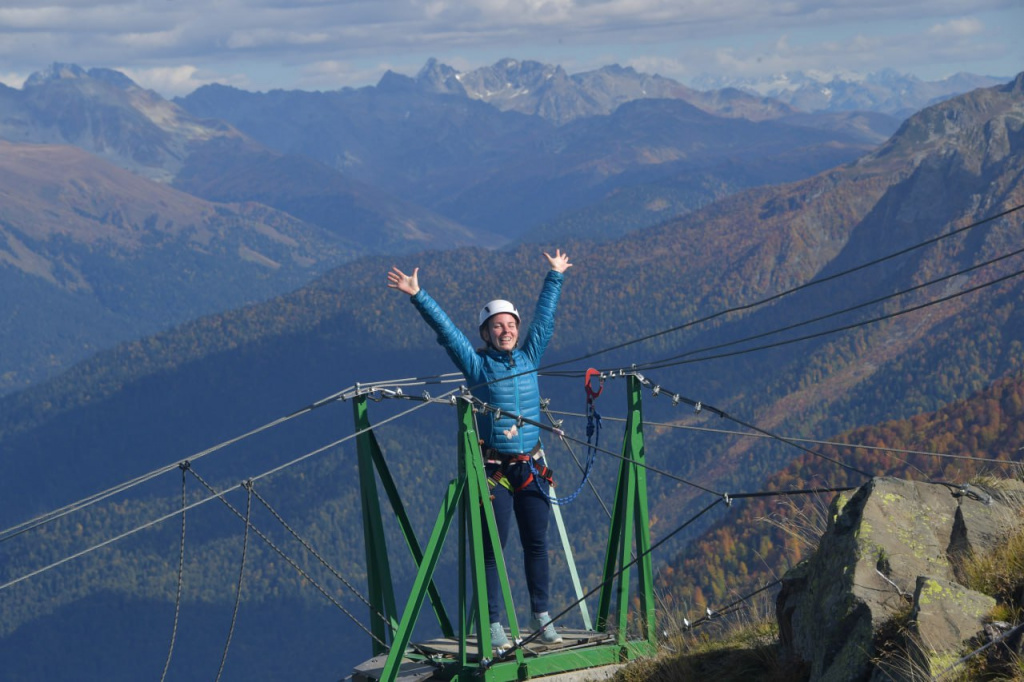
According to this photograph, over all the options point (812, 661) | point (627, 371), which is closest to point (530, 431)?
point (627, 371)

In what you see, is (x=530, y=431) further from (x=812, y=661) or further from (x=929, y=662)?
(x=929, y=662)

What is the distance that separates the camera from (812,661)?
1047 cm

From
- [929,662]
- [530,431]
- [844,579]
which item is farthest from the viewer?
[530,431]

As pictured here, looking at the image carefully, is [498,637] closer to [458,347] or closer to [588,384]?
[588,384]

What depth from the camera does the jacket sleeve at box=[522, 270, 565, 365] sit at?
49.1ft

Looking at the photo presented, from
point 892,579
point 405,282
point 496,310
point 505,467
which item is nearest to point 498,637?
point 505,467

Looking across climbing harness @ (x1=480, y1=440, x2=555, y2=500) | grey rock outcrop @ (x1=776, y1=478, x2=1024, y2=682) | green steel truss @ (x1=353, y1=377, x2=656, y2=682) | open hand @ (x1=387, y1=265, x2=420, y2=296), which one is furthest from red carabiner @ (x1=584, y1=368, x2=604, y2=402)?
grey rock outcrop @ (x1=776, y1=478, x2=1024, y2=682)

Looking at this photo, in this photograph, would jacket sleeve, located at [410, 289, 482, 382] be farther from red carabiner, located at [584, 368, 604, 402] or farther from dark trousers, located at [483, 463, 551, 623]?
red carabiner, located at [584, 368, 604, 402]

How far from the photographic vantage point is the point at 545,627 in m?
14.0

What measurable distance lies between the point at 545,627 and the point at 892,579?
4829mm

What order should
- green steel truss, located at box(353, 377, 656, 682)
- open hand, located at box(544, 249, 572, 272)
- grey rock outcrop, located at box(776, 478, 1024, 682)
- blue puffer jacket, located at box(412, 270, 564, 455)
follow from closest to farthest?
1. grey rock outcrop, located at box(776, 478, 1024, 682)
2. green steel truss, located at box(353, 377, 656, 682)
3. blue puffer jacket, located at box(412, 270, 564, 455)
4. open hand, located at box(544, 249, 572, 272)

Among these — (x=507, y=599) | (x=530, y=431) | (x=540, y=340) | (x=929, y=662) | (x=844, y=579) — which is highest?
(x=540, y=340)

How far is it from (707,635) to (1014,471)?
137 inches

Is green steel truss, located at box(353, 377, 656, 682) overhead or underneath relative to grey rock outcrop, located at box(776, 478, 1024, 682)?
overhead
